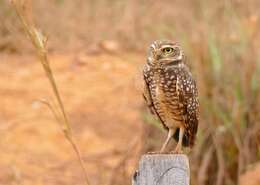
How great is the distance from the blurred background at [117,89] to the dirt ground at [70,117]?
0.01 metres

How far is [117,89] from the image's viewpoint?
10.1 m

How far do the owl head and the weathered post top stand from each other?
0.71m

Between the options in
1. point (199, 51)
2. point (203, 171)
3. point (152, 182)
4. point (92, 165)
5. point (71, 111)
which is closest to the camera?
point (152, 182)

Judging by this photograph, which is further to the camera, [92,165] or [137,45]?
[137,45]

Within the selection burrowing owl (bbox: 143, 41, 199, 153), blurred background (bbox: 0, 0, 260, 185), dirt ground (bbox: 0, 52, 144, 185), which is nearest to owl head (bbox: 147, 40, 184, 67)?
burrowing owl (bbox: 143, 41, 199, 153)

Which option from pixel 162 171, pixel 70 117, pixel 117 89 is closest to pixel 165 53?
pixel 162 171

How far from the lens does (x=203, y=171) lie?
23.8 feet

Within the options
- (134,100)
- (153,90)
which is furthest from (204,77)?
(153,90)

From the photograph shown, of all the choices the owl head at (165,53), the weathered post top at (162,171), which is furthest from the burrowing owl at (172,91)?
the weathered post top at (162,171)

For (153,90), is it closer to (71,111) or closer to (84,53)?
(71,111)

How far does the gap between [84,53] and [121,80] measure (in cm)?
100

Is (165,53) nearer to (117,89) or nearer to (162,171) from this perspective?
(162,171)

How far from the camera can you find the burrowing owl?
13.2 ft

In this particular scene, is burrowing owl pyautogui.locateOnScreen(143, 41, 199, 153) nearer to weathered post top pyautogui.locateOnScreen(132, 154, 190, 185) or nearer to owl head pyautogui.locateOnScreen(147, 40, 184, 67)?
owl head pyautogui.locateOnScreen(147, 40, 184, 67)
